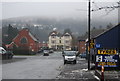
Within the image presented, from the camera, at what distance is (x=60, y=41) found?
543 ft

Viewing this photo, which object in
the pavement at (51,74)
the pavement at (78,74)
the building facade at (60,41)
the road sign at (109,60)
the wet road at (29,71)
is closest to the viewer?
the pavement at (51,74)

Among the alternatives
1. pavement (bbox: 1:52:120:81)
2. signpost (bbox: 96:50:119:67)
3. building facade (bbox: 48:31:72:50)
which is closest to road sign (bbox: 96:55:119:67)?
signpost (bbox: 96:50:119:67)

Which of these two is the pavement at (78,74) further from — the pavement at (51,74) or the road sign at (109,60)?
the road sign at (109,60)

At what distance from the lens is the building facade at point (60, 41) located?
161875 millimetres

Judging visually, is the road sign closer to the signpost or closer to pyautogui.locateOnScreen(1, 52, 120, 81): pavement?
the signpost

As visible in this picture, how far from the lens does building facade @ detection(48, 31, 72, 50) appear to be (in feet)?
531

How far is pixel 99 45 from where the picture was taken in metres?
26.7

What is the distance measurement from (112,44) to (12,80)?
13536 millimetres

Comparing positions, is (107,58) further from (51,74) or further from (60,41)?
(60,41)

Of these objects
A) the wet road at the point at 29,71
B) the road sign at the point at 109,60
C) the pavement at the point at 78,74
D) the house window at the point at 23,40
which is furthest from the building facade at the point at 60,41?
the road sign at the point at 109,60

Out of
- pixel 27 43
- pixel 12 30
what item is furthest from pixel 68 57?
pixel 12 30

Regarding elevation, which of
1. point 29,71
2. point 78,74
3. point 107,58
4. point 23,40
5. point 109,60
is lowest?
point 29,71

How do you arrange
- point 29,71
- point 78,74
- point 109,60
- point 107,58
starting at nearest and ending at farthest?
point 78,74
point 107,58
point 109,60
point 29,71

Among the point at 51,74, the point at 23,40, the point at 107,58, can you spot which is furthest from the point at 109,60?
the point at 23,40
